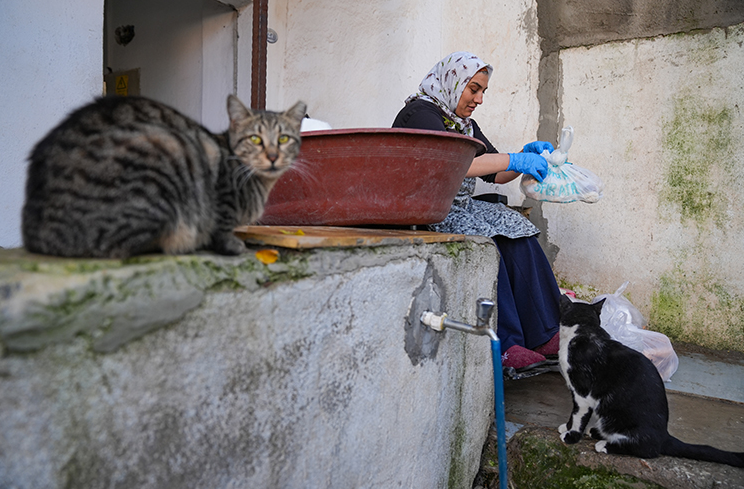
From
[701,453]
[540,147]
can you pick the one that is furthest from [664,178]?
[701,453]

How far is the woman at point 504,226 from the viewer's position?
85.9 inches

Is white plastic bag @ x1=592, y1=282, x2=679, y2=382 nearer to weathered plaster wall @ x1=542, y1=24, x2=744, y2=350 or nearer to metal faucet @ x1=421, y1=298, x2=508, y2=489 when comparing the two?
weathered plaster wall @ x1=542, y1=24, x2=744, y2=350

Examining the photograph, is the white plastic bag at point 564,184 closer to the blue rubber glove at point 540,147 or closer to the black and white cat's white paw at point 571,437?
the blue rubber glove at point 540,147

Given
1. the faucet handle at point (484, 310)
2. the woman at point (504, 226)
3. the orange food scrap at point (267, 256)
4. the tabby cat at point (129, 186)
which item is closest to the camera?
the tabby cat at point (129, 186)

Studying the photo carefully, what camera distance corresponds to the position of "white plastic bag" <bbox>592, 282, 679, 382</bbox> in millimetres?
2285

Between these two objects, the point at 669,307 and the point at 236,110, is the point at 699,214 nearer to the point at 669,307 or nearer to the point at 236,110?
the point at 669,307

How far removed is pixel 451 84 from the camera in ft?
7.68

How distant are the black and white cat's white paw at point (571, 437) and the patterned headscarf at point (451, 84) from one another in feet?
4.72

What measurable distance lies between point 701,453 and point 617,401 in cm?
28

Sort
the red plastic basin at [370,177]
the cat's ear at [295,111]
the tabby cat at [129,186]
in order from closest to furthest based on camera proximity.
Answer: the tabby cat at [129,186]
the cat's ear at [295,111]
the red plastic basin at [370,177]

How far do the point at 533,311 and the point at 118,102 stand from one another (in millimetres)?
2014

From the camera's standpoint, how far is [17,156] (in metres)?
1.83

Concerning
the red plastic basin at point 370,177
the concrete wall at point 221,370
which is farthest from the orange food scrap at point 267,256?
the red plastic basin at point 370,177

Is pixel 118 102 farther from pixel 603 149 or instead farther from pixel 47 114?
pixel 603 149
